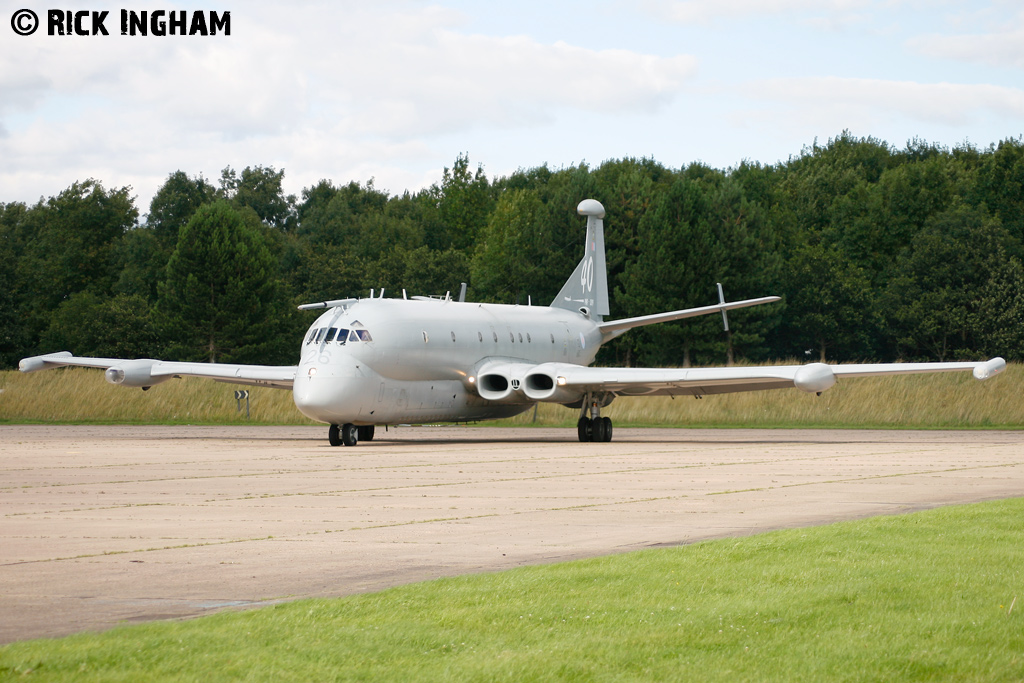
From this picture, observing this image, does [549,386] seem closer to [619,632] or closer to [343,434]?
[343,434]

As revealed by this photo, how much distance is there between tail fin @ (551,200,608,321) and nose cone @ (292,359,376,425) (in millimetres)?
11944

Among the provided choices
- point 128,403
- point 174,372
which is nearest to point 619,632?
point 174,372

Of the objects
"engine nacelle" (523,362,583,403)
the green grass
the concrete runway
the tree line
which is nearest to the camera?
the green grass

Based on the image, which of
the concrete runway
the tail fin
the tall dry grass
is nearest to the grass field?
the tall dry grass

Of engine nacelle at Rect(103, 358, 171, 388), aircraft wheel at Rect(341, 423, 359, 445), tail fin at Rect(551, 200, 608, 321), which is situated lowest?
aircraft wheel at Rect(341, 423, 359, 445)

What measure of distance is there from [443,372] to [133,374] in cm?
767

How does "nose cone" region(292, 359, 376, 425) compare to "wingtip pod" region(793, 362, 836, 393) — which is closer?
"wingtip pod" region(793, 362, 836, 393)

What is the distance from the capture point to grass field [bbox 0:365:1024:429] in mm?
40000

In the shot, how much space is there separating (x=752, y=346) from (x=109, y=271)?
5164 centimetres

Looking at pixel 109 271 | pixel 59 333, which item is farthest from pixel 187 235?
pixel 109 271

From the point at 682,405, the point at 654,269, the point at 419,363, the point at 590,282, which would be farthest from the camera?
the point at 654,269

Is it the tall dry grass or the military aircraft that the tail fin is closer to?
the military aircraft

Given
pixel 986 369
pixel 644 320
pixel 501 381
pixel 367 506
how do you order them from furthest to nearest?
pixel 644 320 < pixel 501 381 < pixel 986 369 < pixel 367 506

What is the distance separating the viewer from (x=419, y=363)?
28688 millimetres
